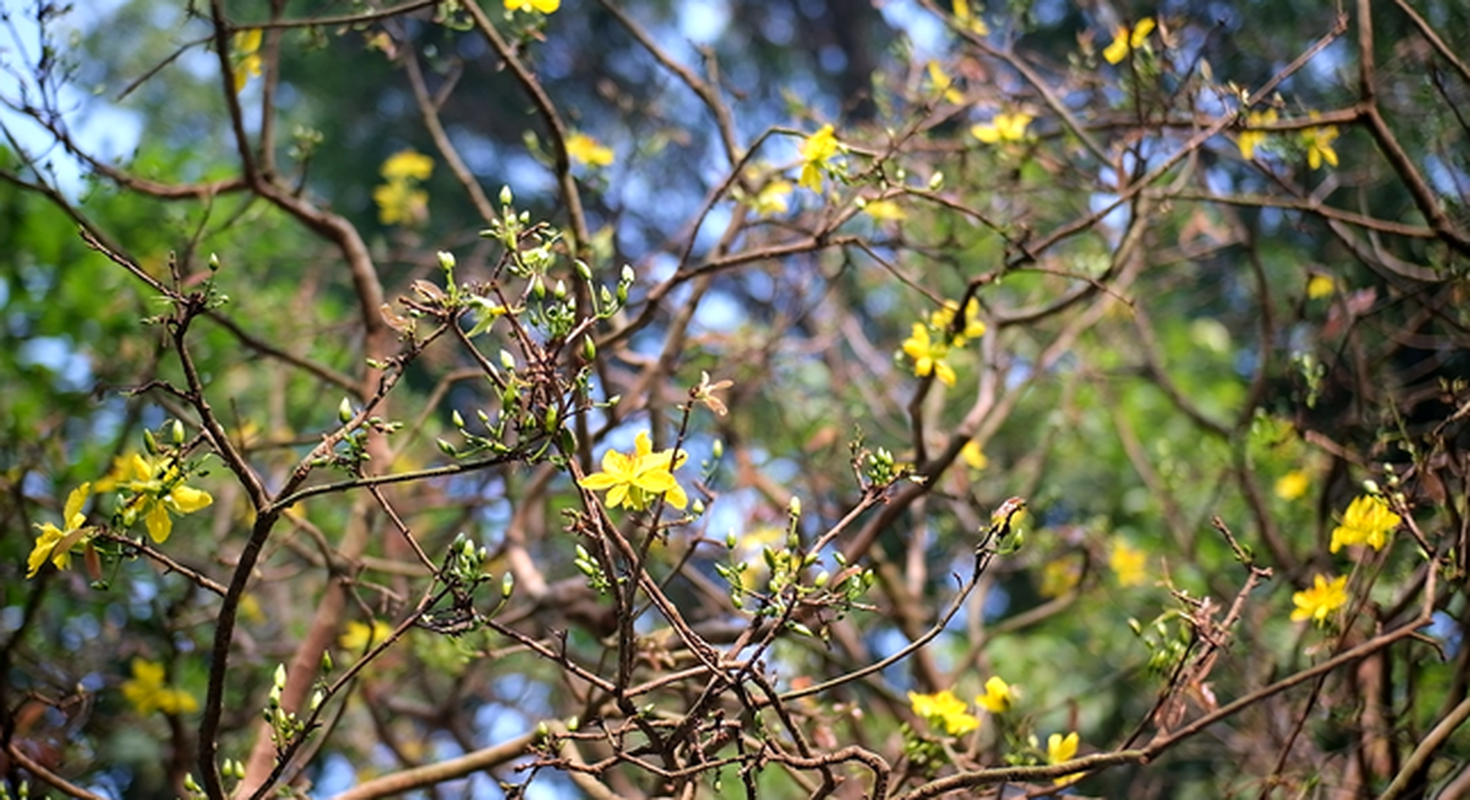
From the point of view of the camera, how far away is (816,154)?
1.76 meters

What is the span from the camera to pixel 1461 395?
184 cm

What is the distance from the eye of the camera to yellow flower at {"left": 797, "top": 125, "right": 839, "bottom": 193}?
5.76ft

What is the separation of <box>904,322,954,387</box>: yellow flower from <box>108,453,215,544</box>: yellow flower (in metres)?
1.07

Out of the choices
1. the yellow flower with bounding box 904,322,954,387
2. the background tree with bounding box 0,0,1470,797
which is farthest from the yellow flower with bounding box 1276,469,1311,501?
the yellow flower with bounding box 904,322,954,387

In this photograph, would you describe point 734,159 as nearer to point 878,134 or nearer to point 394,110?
point 878,134

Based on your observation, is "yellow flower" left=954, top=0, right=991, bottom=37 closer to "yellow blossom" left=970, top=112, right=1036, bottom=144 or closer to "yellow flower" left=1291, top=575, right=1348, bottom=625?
"yellow blossom" left=970, top=112, right=1036, bottom=144

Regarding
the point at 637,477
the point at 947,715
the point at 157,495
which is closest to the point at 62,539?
the point at 157,495

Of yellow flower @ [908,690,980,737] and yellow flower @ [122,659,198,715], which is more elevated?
yellow flower @ [122,659,198,715]

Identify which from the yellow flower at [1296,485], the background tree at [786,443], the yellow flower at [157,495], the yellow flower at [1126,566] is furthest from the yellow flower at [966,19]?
the yellow flower at [157,495]

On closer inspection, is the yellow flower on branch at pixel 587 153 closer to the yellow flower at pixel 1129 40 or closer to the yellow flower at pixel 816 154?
the yellow flower at pixel 816 154

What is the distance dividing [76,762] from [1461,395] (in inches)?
108

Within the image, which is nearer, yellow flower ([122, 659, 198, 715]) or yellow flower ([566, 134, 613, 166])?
yellow flower ([566, 134, 613, 166])

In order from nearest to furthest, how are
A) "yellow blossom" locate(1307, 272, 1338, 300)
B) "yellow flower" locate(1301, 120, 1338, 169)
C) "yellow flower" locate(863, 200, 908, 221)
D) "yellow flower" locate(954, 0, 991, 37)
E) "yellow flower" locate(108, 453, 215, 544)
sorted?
"yellow flower" locate(108, 453, 215, 544) → "yellow flower" locate(1301, 120, 1338, 169) → "yellow flower" locate(863, 200, 908, 221) → "yellow flower" locate(954, 0, 991, 37) → "yellow blossom" locate(1307, 272, 1338, 300)

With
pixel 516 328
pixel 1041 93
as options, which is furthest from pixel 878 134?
pixel 516 328
